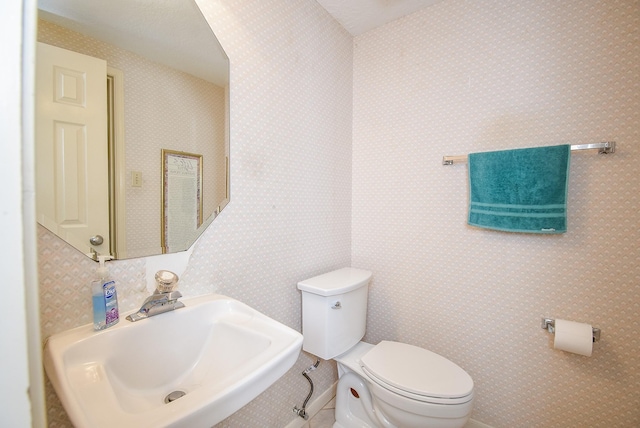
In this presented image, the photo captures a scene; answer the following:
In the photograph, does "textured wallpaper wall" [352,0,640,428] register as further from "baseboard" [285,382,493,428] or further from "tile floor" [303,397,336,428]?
"tile floor" [303,397,336,428]

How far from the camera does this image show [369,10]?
4.91ft

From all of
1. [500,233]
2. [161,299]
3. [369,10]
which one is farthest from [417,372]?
[369,10]

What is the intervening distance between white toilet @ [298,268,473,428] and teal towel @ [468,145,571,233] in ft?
2.31

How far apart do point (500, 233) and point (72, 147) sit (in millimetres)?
1715

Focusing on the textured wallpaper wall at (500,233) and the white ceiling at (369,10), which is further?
the white ceiling at (369,10)

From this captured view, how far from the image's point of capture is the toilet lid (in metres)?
1.02

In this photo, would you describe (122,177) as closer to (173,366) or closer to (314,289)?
(173,366)

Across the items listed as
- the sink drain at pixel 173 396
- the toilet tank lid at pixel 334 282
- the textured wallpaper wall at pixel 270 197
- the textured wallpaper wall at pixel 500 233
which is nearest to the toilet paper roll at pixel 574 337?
the textured wallpaper wall at pixel 500 233

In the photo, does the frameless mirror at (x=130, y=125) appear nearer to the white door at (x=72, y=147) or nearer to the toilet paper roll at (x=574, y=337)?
the white door at (x=72, y=147)

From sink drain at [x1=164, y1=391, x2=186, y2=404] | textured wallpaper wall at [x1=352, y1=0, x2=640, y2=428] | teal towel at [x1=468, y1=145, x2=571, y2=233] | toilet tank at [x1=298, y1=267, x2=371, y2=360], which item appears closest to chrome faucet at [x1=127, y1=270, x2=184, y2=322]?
sink drain at [x1=164, y1=391, x2=186, y2=404]

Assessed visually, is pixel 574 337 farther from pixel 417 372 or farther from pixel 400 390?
pixel 400 390

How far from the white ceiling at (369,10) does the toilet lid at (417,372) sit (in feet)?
6.08

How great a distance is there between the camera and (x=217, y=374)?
78 cm

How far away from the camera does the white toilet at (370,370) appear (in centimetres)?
100
